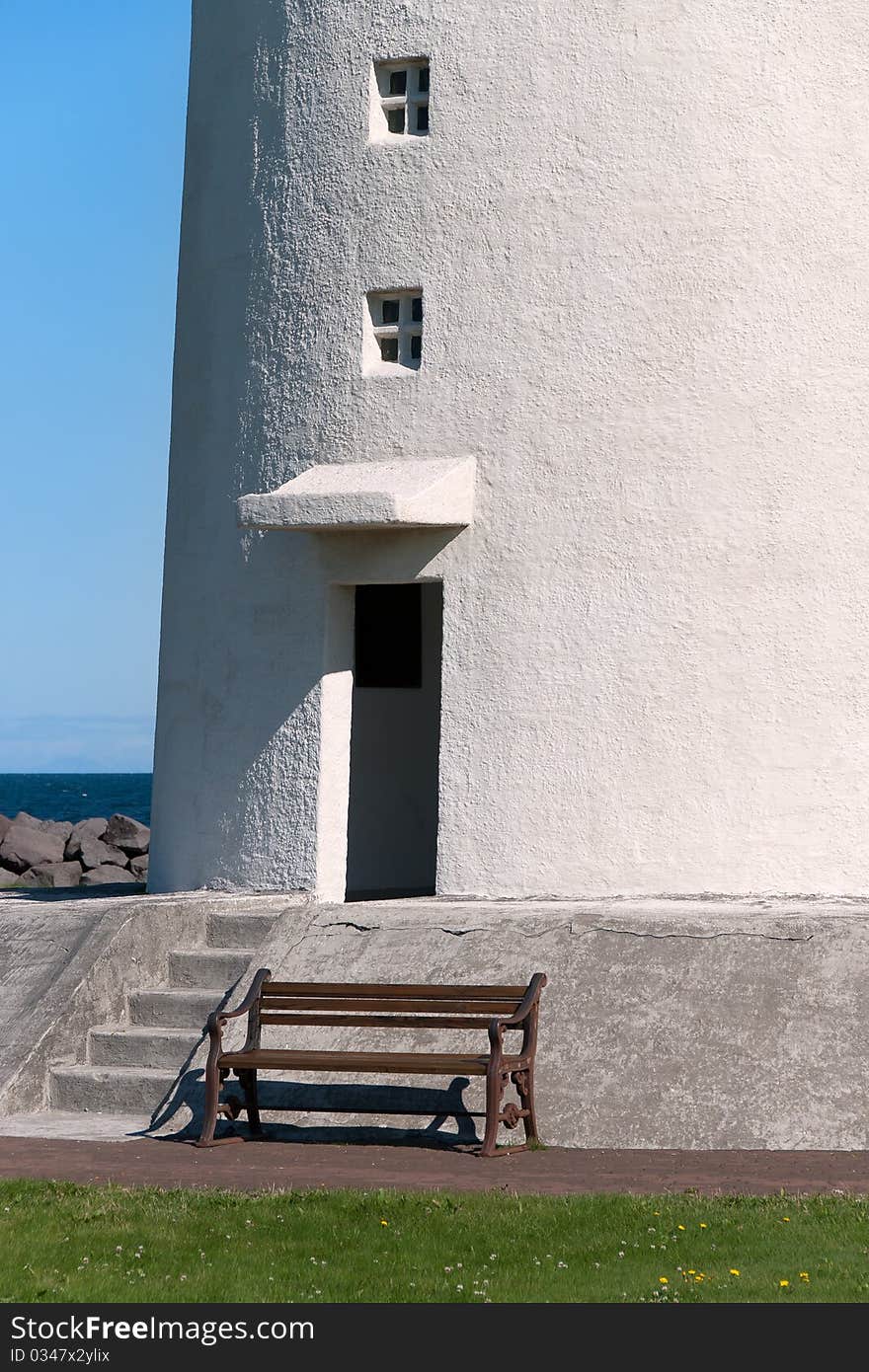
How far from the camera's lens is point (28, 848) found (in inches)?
A: 1329

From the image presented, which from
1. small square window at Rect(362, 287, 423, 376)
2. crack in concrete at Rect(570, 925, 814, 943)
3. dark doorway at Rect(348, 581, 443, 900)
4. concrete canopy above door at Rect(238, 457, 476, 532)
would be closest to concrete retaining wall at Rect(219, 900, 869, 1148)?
crack in concrete at Rect(570, 925, 814, 943)

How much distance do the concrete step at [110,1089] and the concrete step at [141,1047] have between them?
0.25 ft

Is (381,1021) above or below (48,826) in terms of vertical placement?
below

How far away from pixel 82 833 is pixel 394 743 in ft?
68.3

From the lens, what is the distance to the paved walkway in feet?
27.6

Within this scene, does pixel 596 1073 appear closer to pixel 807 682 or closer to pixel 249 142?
pixel 807 682

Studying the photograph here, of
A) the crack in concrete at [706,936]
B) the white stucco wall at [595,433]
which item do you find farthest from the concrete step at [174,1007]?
the crack in concrete at [706,936]

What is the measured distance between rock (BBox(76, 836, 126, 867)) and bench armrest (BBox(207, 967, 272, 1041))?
74.9 ft

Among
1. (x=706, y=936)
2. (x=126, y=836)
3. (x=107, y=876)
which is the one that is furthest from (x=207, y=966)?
(x=126, y=836)

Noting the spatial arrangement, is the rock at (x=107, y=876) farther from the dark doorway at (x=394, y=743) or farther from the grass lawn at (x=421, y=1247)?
the grass lawn at (x=421, y=1247)

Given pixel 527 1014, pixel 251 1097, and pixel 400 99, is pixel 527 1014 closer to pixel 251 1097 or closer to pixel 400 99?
pixel 251 1097

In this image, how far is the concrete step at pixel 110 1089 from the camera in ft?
35.0

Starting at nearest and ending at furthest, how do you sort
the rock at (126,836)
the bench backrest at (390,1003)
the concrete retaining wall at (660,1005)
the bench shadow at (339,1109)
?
the concrete retaining wall at (660,1005)
the bench shadow at (339,1109)
the bench backrest at (390,1003)
the rock at (126,836)
